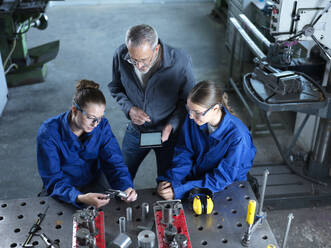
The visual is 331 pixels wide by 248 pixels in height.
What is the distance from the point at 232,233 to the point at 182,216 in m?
0.18

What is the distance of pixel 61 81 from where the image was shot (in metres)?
4.11

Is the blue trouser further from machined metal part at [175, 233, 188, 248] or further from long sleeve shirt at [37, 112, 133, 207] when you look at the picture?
machined metal part at [175, 233, 188, 248]

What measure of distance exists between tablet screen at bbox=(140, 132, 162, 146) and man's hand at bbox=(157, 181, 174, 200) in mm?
368

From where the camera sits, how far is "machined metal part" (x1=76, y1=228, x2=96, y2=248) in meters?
1.23

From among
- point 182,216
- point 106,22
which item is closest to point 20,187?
point 182,216

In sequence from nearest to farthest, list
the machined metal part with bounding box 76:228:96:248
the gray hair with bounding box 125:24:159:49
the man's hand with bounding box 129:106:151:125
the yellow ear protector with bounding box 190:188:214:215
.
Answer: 1. the machined metal part with bounding box 76:228:96:248
2. the yellow ear protector with bounding box 190:188:214:215
3. the gray hair with bounding box 125:24:159:49
4. the man's hand with bounding box 129:106:151:125

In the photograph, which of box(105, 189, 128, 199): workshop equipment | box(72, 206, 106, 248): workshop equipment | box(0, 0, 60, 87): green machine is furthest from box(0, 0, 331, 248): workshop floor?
box(72, 206, 106, 248): workshop equipment

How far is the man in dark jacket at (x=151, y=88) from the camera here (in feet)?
5.68

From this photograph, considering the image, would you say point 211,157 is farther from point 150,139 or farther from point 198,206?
point 150,139

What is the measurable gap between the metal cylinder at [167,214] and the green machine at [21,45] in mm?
2746

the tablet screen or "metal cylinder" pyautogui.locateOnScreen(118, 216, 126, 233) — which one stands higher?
"metal cylinder" pyautogui.locateOnScreen(118, 216, 126, 233)

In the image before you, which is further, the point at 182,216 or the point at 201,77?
the point at 201,77

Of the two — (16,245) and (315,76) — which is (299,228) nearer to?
(315,76)

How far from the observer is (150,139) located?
1907 millimetres
